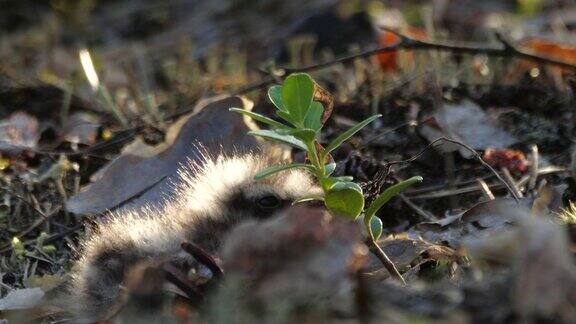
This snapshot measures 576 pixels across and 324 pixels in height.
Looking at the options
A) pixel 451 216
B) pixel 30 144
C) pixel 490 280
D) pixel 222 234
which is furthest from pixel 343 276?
pixel 30 144

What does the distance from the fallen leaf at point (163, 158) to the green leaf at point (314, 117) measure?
78 cm

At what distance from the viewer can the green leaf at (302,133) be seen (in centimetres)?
227

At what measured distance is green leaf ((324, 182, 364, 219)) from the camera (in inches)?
88.0

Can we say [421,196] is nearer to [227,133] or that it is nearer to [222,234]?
[227,133]

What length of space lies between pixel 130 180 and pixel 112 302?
1.02 m

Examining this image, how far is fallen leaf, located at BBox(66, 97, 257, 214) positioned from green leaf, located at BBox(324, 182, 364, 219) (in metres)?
0.95

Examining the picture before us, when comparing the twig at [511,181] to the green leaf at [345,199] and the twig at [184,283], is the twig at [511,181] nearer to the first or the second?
the green leaf at [345,199]

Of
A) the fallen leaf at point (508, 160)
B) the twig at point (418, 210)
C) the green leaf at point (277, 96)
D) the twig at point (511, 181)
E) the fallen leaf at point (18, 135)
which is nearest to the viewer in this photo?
the green leaf at point (277, 96)

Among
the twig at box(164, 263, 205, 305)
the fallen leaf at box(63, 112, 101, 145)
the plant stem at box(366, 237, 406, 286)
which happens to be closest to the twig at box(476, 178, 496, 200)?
the plant stem at box(366, 237, 406, 286)

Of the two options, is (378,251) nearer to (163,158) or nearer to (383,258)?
(383,258)

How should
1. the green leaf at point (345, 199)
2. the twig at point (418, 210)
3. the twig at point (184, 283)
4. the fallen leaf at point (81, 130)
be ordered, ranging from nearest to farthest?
the twig at point (184, 283)
the green leaf at point (345, 199)
the twig at point (418, 210)
the fallen leaf at point (81, 130)

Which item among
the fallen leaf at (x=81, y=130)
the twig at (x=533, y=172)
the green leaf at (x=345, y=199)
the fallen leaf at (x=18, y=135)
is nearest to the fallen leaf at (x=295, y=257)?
the green leaf at (x=345, y=199)

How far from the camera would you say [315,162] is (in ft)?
7.66

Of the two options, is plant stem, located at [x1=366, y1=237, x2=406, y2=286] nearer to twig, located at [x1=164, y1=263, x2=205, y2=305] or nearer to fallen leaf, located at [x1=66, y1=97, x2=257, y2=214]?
twig, located at [x1=164, y1=263, x2=205, y2=305]
